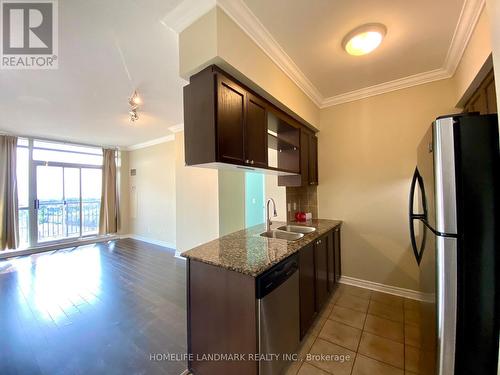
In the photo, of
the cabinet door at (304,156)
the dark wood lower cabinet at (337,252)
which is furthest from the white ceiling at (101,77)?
the dark wood lower cabinet at (337,252)

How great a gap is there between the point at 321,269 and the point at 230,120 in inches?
72.4

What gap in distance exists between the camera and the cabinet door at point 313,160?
115 inches

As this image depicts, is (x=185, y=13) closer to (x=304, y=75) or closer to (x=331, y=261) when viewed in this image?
(x=304, y=75)

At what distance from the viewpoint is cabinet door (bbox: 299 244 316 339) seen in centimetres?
173

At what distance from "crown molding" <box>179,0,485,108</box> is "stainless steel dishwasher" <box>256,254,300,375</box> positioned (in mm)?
1860

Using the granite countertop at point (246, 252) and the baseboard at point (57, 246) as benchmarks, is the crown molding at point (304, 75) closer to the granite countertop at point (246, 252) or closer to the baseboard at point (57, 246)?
the granite countertop at point (246, 252)

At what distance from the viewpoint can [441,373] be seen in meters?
0.99

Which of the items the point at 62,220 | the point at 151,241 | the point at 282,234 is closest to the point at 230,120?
the point at 282,234

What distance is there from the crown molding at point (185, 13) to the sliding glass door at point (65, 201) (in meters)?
5.89

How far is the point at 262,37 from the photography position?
1.69 meters

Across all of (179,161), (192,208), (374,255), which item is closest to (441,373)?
(374,255)

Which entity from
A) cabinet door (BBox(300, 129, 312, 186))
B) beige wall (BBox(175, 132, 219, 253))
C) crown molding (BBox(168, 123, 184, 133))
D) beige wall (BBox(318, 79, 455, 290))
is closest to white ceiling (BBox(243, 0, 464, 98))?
beige wall (BBox(318, 79, 455, 290))

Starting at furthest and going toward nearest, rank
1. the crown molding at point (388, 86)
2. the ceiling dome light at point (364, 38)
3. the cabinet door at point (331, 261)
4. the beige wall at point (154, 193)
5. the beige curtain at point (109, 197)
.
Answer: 1. the beige curtain at point (109, 197)
2. the beige wall at point (154, 193)
3. the cabinet door at point (331, 261)
4. the crown molding at point (388, 86)
5. the ceiling dome light at point (364, 38)

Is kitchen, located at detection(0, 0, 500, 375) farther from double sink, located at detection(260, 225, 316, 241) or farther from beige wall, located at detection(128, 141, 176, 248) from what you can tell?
beige wall, located at detection(128, 141, 176, 248)
